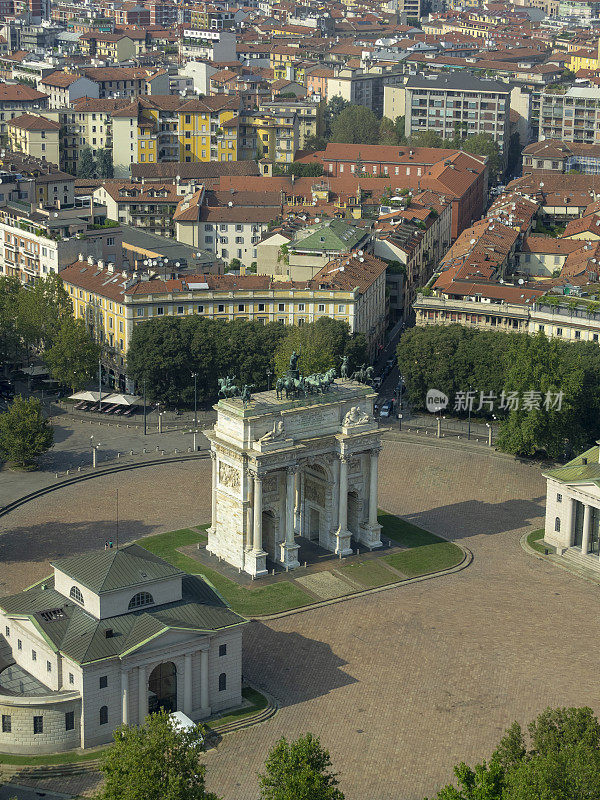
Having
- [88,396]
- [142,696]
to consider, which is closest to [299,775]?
[142,696]

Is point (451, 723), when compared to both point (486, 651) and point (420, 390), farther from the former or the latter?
point (420, 390)

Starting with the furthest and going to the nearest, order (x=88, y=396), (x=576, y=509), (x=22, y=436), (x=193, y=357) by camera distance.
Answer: (x=88, y=396)
(x=193, y=357)
(x=22, y=436)
(x=576, y=509)

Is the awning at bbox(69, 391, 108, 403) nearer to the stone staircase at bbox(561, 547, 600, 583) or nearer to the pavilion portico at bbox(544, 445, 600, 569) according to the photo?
the pavilion portico at bbox(544, 445, 600, 569)

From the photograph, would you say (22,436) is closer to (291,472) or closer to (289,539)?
(289,539)

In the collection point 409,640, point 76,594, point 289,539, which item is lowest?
point 409,640

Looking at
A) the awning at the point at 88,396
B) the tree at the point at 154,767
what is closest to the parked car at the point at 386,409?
the awning at the point at 88,396

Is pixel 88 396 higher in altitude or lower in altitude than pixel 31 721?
higher

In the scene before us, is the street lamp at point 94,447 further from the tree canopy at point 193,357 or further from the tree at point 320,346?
the tree at point 320,346
